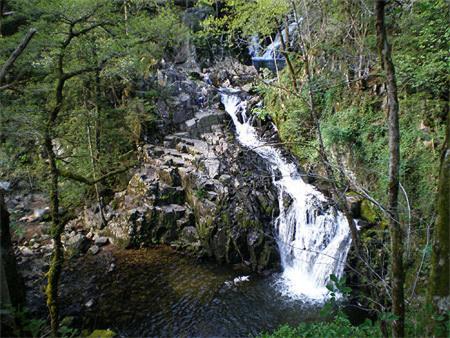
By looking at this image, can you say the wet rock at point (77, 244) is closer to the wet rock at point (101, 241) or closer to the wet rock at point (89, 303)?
the wet rock at point (101, 241)

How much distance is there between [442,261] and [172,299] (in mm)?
7571

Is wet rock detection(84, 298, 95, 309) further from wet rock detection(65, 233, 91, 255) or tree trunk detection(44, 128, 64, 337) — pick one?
tree trunk detection(44, 128, 64, 337)

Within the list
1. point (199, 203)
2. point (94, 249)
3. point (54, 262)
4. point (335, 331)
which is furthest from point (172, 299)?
point (335, 331)

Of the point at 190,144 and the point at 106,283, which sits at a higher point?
the point at 190,144

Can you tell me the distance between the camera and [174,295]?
905 centimetres

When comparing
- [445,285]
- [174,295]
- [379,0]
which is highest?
[379,0]

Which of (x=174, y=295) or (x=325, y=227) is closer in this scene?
(x=174, y=295)

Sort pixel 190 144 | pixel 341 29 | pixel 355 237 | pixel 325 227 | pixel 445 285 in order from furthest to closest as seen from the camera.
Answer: pixel 190 144 < pixel 341 29 < pixel 325 227 < pixel 355 237 < pixel 445 285

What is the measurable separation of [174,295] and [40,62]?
8.57 metres

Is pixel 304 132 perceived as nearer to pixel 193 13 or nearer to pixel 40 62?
pixel 40 62

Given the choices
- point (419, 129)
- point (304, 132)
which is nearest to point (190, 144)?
point (304, 132)

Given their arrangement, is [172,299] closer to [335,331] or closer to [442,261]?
[335,331]

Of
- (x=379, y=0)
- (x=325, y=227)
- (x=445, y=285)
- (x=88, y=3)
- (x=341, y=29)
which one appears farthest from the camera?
(x=341, y=29)

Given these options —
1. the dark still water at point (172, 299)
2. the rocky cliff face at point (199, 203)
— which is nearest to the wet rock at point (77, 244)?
the dark still water at point (172, 299)
